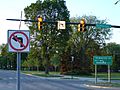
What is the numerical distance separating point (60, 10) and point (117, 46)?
68733 mm

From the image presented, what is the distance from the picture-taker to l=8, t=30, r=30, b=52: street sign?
9.14 metres

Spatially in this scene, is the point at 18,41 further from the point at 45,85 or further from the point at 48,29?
the point at 48,29

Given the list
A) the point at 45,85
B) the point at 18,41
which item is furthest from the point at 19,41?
the point at 45,85

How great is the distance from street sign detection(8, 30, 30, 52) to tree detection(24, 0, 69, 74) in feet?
211

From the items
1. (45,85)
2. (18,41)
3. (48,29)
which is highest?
(48,29)

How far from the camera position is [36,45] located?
75250 millimetres

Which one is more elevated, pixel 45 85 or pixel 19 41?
pixel 19 41

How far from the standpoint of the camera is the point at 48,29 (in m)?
74.2

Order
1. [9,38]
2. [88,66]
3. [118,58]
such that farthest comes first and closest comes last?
1. [118,58]
2. [88,66]
3. [9,38]

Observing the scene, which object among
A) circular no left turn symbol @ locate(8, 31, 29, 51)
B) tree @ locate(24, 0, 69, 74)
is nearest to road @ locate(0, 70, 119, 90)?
circular no left turn symbol @ locate(8, 31, 29, 51)

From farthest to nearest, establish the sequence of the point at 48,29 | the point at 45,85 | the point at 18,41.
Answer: the point at 48,29 < the point at 45,85 < the point at 18,41

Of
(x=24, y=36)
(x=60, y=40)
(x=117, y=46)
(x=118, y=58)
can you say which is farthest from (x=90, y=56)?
(x=24, y=36)

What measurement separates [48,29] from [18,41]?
214 feet

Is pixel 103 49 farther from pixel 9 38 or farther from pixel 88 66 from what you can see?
pixel 9 38
